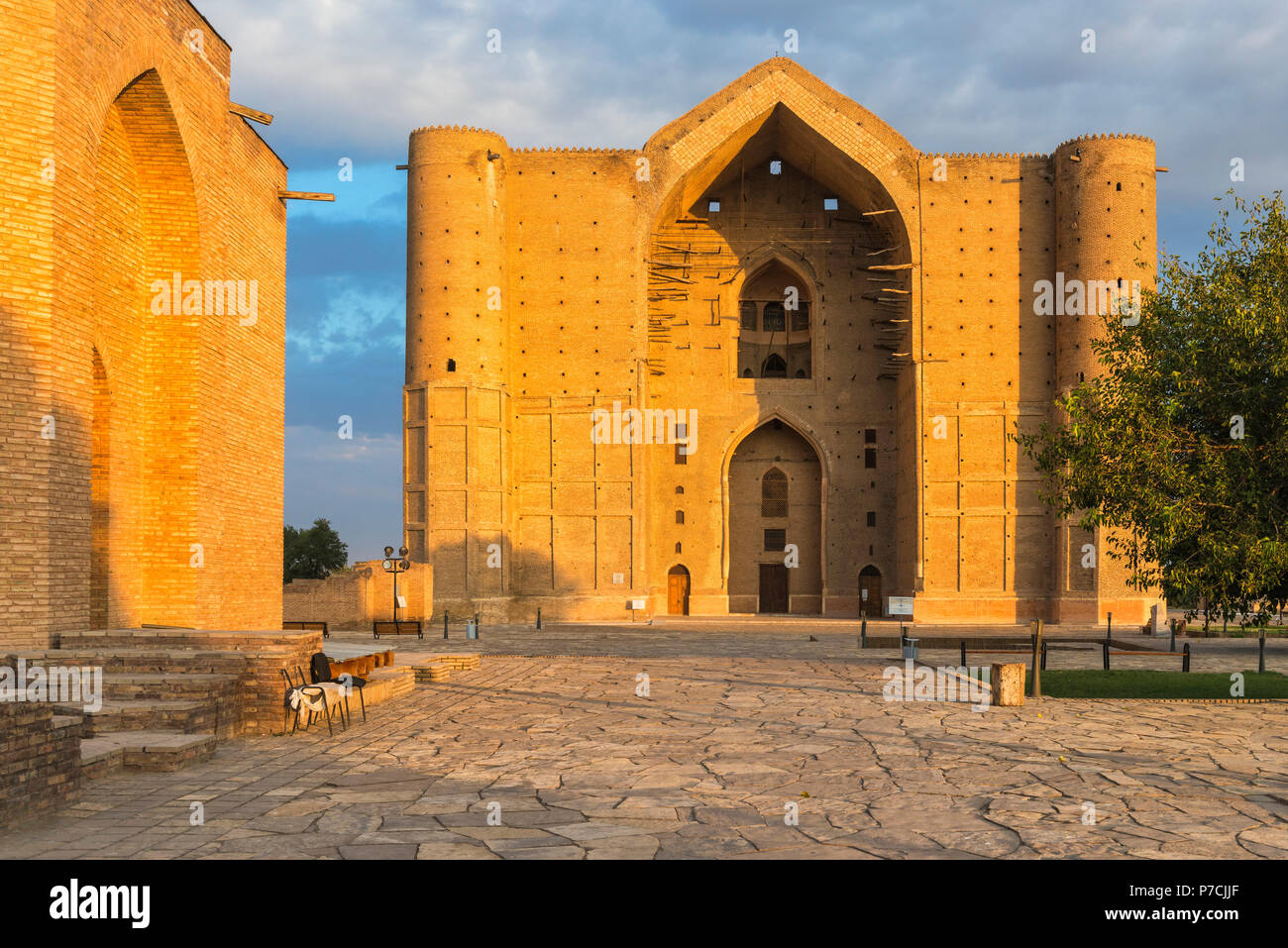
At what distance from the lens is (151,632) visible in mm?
11438

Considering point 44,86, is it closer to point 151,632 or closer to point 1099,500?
point 151,632

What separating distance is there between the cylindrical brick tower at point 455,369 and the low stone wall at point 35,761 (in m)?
28.3

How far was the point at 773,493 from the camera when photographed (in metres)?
42.6

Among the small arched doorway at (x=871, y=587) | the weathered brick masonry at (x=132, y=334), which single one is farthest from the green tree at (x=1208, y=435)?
the small arched doorway at (x=871, y=587)

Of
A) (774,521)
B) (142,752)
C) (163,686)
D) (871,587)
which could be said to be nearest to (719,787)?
(142,752)

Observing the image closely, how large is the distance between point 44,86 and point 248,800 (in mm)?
8162

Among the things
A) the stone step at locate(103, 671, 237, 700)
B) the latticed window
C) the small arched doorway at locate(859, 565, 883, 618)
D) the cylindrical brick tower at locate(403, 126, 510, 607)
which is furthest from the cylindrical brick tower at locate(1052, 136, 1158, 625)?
the stone step at locate(103, 671, 237, 700)

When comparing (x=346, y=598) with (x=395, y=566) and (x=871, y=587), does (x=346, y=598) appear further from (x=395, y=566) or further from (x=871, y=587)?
(x=871, y=587)

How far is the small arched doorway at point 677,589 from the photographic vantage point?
40969mm

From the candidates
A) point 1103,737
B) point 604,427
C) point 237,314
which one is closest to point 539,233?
point 604,427

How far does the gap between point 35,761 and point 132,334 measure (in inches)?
390

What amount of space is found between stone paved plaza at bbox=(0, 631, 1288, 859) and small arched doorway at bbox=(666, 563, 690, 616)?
92.7ft

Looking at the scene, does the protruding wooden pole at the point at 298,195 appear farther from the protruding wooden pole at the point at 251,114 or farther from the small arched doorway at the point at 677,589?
the small arched doorway at the point at 677,589

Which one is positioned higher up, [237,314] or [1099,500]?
[237,314]
